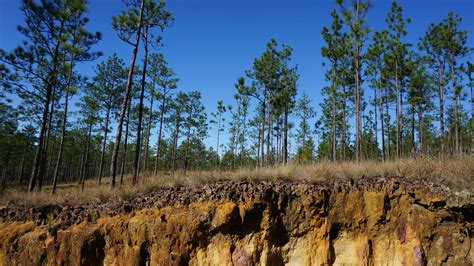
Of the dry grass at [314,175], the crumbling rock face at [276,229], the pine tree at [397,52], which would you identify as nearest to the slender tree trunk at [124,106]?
the dry grass at [314,175]

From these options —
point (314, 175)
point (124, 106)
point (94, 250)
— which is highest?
point (124, 106)

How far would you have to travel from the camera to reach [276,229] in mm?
6816

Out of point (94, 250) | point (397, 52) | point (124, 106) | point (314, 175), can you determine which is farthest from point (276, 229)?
point (397, 52)

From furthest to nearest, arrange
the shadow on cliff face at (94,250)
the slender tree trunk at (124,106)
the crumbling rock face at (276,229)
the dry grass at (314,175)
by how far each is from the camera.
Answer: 1. the slender tree trunk at (124,106)
2. the shadow on cliff face at (94,250)
3. the dry grass at (314,175)
4. the crumbling rock face at (276,229)

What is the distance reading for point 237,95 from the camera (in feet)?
94.2

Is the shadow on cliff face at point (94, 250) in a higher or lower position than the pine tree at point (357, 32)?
lower

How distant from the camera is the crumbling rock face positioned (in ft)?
20.5

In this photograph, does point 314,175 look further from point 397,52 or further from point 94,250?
point 397,52

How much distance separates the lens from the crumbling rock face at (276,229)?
6.23m

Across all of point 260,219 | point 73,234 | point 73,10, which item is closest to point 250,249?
point 260,219

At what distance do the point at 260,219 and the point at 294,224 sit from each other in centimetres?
84

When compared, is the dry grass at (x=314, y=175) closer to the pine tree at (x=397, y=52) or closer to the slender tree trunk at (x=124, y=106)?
the slender tree trunk at (x=124, y=106)

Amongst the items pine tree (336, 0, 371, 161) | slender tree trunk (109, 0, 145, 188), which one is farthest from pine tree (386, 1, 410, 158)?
slender tree trunk (109, 0, 145, 188)

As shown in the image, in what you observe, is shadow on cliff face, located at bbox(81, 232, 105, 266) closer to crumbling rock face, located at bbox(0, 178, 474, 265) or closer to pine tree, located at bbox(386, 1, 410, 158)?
crumbling rock face, located at bbox(0, 178, 474, 265)
